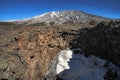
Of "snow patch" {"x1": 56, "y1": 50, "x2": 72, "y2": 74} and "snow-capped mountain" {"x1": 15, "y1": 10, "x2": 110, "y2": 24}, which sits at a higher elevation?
"snow-capped mountain" {"x1": 15, "y1": 10, "x2": 110, "y2": 24}

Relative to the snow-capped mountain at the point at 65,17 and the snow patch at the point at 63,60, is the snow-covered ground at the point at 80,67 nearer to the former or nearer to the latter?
the snow patch at the point at 63,60

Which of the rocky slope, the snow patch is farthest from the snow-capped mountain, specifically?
the snow patch

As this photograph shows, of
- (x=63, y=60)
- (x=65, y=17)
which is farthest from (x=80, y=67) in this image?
(x=65, y=17)

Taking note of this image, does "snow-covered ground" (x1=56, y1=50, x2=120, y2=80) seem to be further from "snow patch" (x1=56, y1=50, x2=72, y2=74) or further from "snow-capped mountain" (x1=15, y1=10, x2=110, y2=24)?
"snow-capped mountain" (x1=15, y1=10, x2=110, y2=24)

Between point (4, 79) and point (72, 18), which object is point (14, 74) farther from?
point (72, 18)

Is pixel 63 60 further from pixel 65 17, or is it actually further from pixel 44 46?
pixel 65 17

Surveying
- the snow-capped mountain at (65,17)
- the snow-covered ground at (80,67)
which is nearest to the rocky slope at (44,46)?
the snow-covered ground at (80,67)
